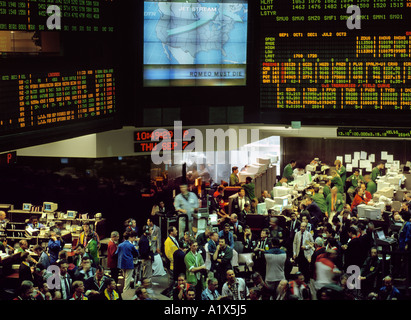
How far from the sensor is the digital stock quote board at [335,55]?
12.8 m

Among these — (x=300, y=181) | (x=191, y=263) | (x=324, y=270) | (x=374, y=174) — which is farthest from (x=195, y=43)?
(x=374, y=174)

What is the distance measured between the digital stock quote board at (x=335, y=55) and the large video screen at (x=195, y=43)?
0.96 m

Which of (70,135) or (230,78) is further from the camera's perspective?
(230,78)

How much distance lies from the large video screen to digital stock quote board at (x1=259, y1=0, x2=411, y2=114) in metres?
0.96

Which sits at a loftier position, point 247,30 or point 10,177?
point 247,30

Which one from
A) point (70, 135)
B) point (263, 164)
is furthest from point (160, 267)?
point (263, 164)

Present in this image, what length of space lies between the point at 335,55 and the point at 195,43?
2657 mm

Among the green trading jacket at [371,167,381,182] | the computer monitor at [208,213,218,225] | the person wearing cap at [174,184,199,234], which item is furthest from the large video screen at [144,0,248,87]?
the green trading jacket at [371,167,381,182]

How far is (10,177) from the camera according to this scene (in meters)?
17.2

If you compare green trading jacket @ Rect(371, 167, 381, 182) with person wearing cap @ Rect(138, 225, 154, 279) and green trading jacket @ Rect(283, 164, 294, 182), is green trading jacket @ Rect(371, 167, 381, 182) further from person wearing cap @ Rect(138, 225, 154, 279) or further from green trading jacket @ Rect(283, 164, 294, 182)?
person wearing cap @ Rect(138, 225, 154, 279)

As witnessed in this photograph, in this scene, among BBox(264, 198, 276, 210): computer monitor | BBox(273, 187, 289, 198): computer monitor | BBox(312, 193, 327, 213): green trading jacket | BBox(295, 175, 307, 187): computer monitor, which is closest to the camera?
BBox(312, 193, 327, 213): green trading jacket

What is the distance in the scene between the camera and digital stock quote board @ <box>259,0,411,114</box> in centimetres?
1281
